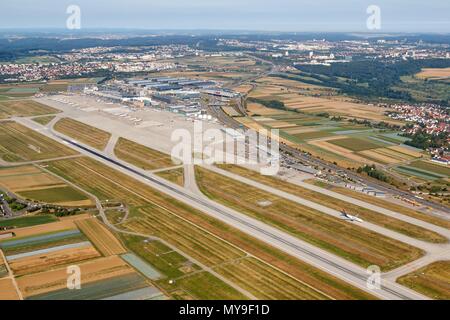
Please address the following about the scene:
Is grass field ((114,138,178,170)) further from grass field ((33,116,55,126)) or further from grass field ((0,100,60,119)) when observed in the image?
grass field ((0,100,60,119))

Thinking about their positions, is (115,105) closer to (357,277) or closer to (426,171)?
(426,171)

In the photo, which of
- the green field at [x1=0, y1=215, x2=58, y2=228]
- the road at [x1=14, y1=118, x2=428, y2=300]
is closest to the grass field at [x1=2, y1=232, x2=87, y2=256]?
the green field at [x1=0, y1=215, x2=58, y2=228]

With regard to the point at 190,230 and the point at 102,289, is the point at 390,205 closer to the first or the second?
the point at 190,230

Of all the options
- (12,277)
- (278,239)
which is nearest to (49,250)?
(12,277)

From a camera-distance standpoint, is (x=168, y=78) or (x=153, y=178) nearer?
(x=153, y=178)
